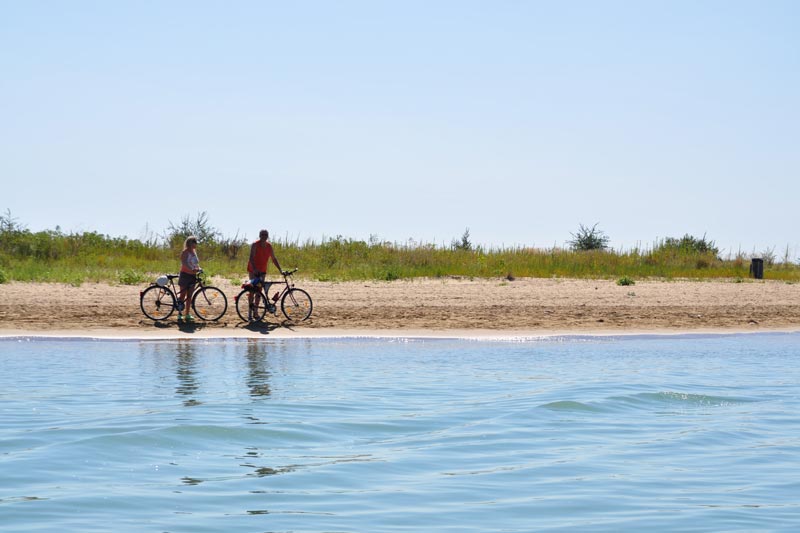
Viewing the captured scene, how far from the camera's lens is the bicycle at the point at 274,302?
2150 centimetres

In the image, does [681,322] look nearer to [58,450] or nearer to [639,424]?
[639,424]

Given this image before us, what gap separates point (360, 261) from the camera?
34094 millimetres

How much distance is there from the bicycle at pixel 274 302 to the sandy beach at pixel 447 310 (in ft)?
1.06

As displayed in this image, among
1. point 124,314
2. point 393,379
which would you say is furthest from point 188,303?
point 393,379

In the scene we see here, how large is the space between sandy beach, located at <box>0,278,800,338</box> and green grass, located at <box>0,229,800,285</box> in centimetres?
222

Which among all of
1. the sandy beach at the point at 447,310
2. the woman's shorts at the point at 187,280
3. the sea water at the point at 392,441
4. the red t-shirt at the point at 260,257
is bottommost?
the sea water at the point at 392,441

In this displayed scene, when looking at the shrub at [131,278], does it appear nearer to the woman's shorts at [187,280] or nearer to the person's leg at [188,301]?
the person's leg at [188,301]

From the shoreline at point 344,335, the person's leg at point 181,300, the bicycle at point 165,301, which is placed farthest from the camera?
the bicycle at point 165,301

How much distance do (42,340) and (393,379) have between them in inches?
321

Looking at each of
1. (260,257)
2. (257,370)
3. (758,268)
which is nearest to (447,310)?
(260,257)

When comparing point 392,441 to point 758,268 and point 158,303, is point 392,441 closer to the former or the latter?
point 158,303

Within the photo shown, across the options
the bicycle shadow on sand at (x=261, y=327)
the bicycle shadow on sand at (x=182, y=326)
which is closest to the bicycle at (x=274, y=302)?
the bicycle shadow on sand at (x=261, y=327)

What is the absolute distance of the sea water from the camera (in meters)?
8.08

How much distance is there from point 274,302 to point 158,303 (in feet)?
8.34
